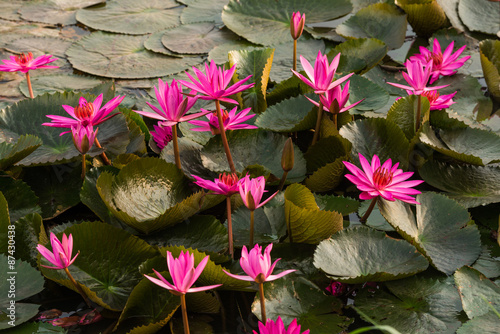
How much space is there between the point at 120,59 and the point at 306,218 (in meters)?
1.41

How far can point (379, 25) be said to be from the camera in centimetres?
229

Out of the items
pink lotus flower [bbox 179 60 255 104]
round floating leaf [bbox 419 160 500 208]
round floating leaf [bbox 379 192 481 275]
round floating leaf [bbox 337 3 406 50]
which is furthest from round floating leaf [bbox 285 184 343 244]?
round floating leaf [bbox 337 3 406 50]

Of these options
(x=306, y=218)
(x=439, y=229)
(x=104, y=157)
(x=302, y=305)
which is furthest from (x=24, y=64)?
(x=439, y=229)

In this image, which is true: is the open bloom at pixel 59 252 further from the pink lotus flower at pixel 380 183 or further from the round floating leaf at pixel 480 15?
the round floating leaf at pixel 480 15

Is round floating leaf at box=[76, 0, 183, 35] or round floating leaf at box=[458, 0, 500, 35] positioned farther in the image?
round floating leaf at box=[76, 0, 183, 35]

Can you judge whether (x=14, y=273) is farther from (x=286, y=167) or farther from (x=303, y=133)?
(x=303, y=133)

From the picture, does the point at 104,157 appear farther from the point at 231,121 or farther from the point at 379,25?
the point at 379,25

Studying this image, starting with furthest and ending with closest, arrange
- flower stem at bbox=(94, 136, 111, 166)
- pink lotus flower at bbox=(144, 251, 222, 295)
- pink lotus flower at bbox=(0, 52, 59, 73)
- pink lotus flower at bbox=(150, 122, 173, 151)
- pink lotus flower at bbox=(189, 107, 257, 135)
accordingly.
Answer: pink lotus flower at bbox=(0, 52, 59, 73), pink lotus flower at bbox=(150, 122, 173, 151), flower stem at bbox=(94, 136, 111, 166), pink lotus flower at bbox=(189, 107, 257, 135), pink lotus flower at bbox=(144, 251, 222, 295)

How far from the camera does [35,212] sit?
1.29 m

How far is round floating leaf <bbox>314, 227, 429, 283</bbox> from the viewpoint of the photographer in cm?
110

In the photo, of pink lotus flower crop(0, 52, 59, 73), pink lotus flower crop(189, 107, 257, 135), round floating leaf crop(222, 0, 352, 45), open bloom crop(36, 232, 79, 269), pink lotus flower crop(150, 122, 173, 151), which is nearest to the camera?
open bloom crop(36, 232, 79, 269)

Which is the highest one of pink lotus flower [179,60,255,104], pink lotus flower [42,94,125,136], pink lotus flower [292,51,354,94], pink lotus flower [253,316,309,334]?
pink lotus flower [179,60,255,104]

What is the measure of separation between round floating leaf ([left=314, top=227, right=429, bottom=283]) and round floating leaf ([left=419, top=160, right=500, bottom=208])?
1.03 ft

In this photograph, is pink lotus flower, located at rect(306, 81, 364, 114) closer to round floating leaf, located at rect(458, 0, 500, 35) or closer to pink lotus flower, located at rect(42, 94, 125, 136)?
pink lotus flower, located at rect(42, 94, 125, 136)
